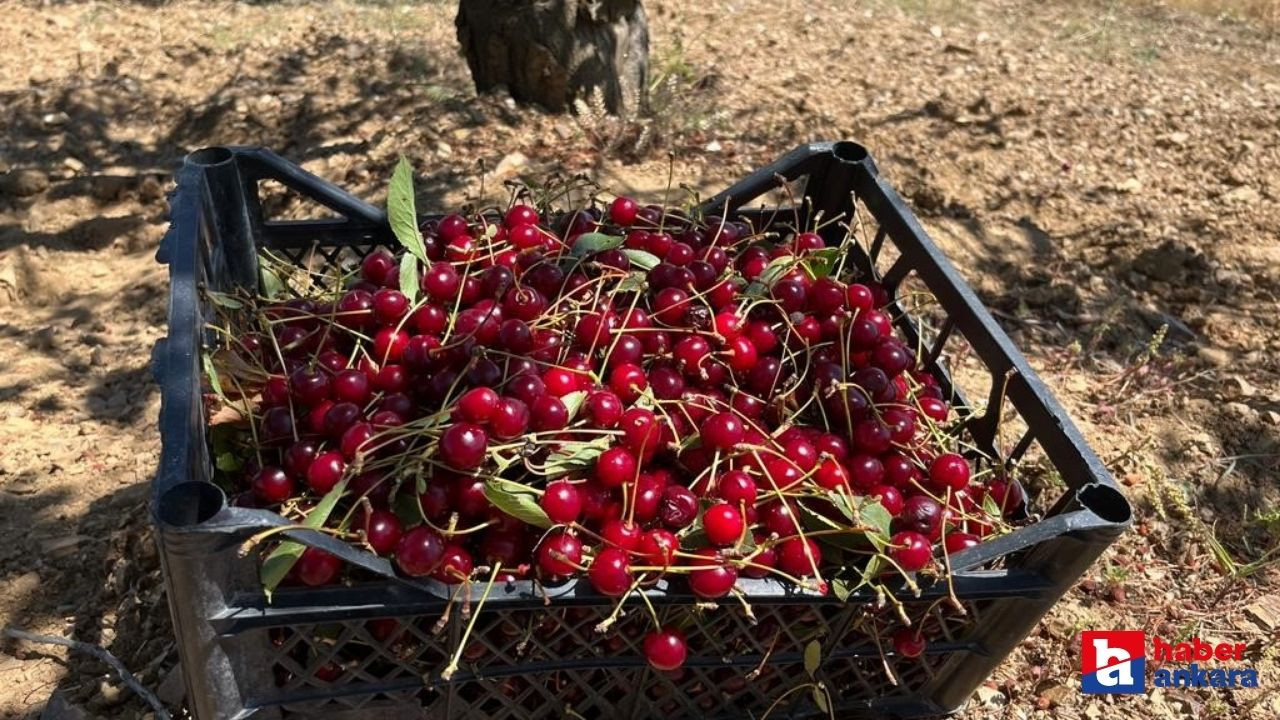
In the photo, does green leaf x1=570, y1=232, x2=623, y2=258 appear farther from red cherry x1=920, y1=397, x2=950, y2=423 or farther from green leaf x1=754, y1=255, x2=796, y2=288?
red cherry x1=920, y1=397, x2=950, y2=423

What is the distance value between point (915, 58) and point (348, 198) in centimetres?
333

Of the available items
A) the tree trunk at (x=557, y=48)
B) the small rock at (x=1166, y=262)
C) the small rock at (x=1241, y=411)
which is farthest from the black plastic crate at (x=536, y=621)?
the tree trunk at (x=557, y=48)

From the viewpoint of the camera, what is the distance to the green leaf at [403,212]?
185 centimetres

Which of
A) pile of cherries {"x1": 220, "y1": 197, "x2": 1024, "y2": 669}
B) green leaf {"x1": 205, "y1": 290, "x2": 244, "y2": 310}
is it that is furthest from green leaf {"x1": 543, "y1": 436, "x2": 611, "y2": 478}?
green leaf {"x1": 205, "y1": 290, "x2": 244, "y2": 310}

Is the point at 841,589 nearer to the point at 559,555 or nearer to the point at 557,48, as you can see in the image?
the point at 559,555

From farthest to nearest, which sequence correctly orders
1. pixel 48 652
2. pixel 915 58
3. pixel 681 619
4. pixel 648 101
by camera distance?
pixel 915 58
pixel 648 101
pixel 48 652
pixel 681 619

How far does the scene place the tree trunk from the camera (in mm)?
3430

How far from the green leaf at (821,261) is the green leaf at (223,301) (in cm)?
108

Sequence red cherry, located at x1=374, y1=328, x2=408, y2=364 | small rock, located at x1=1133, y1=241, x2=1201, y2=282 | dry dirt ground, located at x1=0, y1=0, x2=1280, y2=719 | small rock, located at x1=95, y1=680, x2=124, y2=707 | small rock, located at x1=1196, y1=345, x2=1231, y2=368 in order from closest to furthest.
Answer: red cherry, located at x1=374, y1=328, x2=408, y2=364, small rock, located at x1=95, y1=680, x2=124, y2=707, dry dirt ground, located at x1=0, y1=0, x2=1280, y2=719, small rock, located at x1=1196, y1=345, x2=1231, y2=368, small rock, located at x1=1133, y1=241, x2=1201, y2=282

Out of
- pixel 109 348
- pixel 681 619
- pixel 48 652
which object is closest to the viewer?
pixel 681 619

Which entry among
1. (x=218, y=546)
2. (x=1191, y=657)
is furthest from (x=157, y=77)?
(x=1191, y=657)

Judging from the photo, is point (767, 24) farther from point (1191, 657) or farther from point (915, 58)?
point (1191, 657)

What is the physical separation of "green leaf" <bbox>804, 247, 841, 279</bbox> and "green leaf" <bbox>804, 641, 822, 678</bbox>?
0.78 m

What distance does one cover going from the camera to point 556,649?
1.42 m
